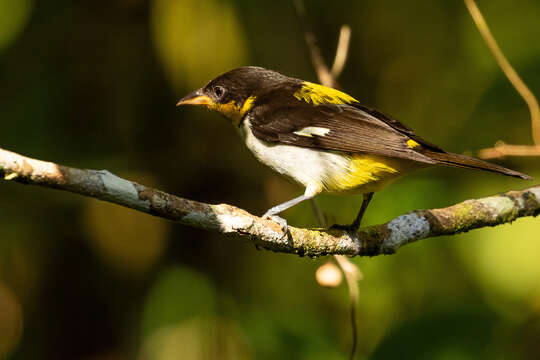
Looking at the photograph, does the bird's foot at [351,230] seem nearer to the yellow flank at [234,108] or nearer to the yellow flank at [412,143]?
the yellow flank at [412,143]

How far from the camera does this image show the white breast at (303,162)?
309cm

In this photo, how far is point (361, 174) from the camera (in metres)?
3.07

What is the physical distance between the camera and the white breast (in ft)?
10.1

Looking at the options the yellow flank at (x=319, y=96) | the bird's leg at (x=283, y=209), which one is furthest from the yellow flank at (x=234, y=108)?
the bird's leg at (x=283, y=209)

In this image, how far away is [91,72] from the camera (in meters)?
5.09

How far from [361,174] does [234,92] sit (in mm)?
1074

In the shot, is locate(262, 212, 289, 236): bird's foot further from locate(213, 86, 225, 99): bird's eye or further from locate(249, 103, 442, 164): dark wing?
locate(213, 86, 225, 99): bird's eye

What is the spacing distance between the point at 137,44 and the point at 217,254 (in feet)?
6.33

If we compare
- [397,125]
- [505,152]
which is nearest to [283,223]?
[397,125]

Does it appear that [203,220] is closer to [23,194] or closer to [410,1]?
[23,194]

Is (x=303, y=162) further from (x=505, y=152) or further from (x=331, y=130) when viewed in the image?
(x=505, y=152)

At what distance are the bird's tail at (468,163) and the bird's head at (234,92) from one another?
117cm

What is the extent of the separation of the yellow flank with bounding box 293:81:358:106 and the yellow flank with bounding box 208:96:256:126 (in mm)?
290

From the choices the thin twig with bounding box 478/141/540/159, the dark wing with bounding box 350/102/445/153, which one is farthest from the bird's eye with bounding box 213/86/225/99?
the thin twig with bounding box 478/141/540/159
